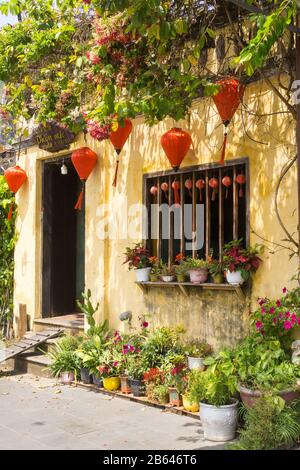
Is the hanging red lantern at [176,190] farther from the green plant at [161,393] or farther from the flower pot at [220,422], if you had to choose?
the flower pot at [220,422]

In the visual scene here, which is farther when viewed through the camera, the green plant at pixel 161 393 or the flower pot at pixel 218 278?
the flower pot at pixel 218 278

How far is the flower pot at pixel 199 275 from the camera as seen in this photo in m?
6.91

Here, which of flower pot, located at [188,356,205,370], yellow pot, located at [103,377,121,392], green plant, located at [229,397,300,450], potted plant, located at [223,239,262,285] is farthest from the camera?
yellow pot, located at [103,377,121,392]

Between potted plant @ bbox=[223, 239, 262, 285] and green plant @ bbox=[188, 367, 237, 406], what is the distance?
46.7 inches

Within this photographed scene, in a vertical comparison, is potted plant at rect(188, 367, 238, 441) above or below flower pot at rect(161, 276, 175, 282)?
below

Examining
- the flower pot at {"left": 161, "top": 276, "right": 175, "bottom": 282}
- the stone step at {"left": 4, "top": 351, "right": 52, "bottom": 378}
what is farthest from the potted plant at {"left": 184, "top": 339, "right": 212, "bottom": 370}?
the stone step at {"left": 4, "top": 351, "right": 52, "bottom": 378}

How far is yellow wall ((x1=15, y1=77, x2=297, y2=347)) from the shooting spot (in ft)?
20.6

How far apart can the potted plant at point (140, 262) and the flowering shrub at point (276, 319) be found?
82.1 inches

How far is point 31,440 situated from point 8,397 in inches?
78.8

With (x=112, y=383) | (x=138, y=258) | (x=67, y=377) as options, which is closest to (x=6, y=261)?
(x=67, y=377)

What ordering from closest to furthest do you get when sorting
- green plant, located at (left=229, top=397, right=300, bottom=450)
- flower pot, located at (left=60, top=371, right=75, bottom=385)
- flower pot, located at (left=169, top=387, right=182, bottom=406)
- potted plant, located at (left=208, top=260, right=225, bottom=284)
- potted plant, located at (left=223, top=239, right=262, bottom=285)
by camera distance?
green plant, located at (left=229, top=397, right=300, bottom=450), potted plant, located at (left=223, top=239, right=262, bottom=285), flower pot, located at (left=169, top=387, right=182, bottom=406), potted plant, located at (left=208, top=260, right=225, bottom=284), flower pot, located at (left=60, top=371, right=75, bottom=385)

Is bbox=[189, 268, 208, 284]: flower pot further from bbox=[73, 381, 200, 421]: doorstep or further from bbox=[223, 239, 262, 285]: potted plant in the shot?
bbox=[73, 381, 200, 421]: doorstep

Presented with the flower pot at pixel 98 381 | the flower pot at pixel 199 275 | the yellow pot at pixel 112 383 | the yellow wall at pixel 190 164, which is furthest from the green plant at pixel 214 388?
the flower pot at pixel 98 381
